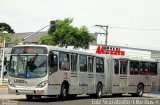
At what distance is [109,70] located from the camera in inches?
1219

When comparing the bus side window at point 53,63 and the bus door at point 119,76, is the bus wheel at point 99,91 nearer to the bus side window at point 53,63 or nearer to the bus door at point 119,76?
the bus door at point 119,76

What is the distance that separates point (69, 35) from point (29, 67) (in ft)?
170

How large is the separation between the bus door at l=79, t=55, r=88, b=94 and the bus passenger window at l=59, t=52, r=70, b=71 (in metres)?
1.75

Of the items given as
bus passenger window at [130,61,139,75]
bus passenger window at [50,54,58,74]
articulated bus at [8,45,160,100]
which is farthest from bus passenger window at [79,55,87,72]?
bus passenger window at [130,61,139,75]

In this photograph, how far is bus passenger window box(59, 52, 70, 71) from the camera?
936 inches

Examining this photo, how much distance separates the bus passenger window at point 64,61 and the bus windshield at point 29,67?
1.30 m

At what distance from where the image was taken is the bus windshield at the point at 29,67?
22.4 meters

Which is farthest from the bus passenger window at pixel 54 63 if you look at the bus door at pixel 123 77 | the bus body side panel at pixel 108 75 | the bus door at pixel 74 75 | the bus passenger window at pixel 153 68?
the bus passenger window at pixel 153 68

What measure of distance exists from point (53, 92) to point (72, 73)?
2.62 metres

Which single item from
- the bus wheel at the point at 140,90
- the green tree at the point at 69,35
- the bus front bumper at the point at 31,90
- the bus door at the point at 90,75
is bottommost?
the bus wheel at the point at 140,90

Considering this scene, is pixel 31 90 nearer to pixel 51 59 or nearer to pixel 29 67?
pixel 29 67

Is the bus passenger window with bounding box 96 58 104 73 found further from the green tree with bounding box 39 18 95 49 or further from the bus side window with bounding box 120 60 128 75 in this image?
the green tree with bounding box 39 18 95 49

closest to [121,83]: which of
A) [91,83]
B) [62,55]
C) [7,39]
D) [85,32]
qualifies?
[91,83]

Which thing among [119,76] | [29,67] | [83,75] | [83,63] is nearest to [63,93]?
[29,67]
